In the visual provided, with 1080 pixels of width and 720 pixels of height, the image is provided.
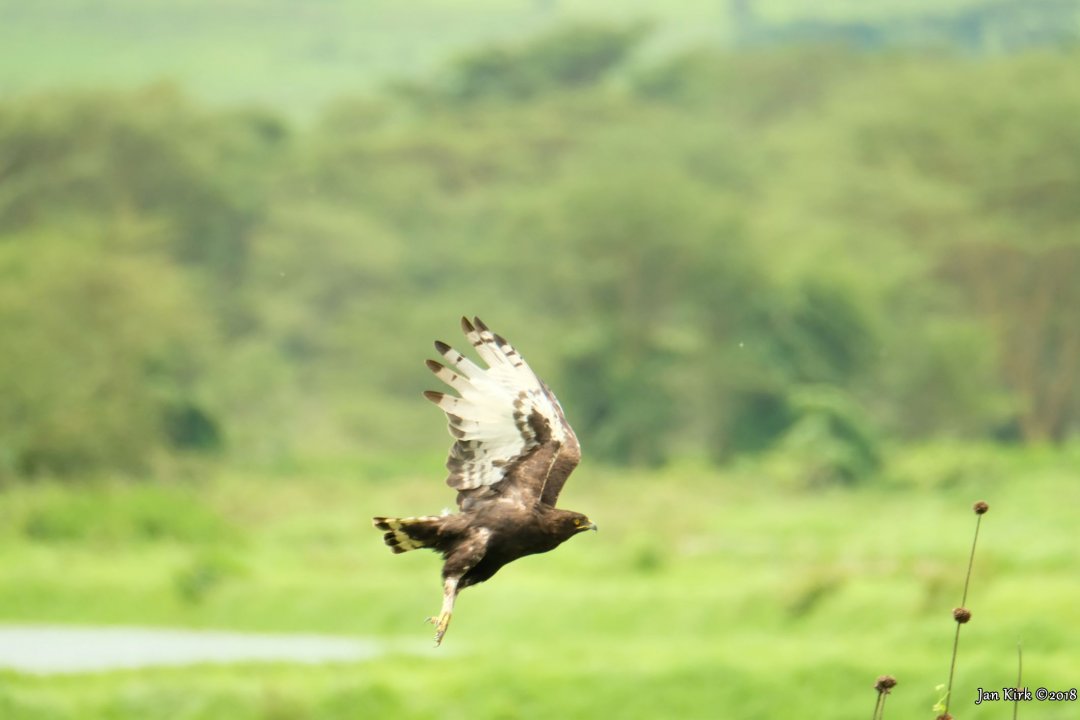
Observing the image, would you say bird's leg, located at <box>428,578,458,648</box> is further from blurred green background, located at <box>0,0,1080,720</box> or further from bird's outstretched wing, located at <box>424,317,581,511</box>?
blurred green background, located at <box>0,0,1080,720</box>

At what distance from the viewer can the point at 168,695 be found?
19.7 m

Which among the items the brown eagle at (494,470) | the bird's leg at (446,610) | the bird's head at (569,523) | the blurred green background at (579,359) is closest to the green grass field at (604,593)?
the blurred green background at (579,359)

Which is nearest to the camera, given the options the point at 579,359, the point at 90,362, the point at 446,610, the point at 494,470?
the point at 446,610

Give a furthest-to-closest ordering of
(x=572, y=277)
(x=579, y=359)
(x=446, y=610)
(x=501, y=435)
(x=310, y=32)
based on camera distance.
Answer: (x=310, y=32) → (x=572, y=277) → (x=579, y=359) → (x=501, y=435) → (x=446, y=610)

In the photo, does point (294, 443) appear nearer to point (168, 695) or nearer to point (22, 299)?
point (22, 299)

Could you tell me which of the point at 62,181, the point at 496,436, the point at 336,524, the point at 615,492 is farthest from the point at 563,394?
the point at 496,436

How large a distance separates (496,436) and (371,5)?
9632cm

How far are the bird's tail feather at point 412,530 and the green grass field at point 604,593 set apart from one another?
11.1m

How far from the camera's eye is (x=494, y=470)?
24.5 feet

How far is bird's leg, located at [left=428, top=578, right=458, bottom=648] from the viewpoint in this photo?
20.8 feet

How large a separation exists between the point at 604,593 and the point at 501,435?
62.6 ft

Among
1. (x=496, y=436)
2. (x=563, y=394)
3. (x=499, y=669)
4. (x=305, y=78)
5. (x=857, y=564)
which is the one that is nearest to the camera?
(x=496, y=436)

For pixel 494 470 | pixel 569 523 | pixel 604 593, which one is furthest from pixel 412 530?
pixel 604 593

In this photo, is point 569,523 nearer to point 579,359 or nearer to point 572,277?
point 579,359
